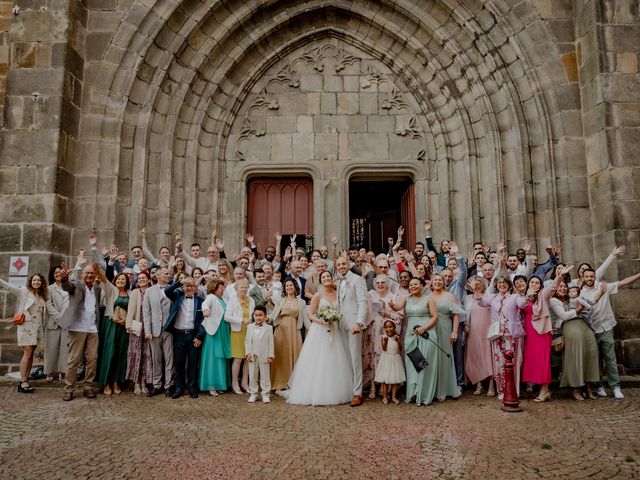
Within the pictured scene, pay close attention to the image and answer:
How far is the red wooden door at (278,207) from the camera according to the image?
10312 mm

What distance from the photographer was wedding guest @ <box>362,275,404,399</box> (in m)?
6.35

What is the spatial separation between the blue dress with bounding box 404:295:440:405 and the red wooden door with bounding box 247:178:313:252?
174 inches

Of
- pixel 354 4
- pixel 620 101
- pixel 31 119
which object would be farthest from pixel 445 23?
pixel 31 119

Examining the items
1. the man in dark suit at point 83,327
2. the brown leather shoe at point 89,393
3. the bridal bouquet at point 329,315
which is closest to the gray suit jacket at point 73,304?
the man in dark suit at point 83,327

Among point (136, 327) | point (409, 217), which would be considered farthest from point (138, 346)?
point (409, 217)

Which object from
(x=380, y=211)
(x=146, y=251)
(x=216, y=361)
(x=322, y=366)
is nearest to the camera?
(x=322, y=366)

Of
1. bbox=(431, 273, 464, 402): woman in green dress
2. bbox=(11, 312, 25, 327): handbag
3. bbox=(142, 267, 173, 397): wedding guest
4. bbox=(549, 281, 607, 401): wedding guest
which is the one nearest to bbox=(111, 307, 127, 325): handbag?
bbox=(142, 267, 173, 397): wedding guest

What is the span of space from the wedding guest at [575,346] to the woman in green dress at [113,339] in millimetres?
5880

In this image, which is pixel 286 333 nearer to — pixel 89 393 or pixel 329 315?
pixel 329 315

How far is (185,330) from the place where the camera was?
6.63 metres

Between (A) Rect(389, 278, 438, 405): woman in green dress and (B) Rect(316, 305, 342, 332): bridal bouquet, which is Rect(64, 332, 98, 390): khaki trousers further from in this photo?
(A) Rect(389, 278, 438, 405): woman in green dress

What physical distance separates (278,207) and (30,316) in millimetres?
5125

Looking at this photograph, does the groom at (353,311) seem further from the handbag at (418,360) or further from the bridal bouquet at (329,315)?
the handbag at (418,360)

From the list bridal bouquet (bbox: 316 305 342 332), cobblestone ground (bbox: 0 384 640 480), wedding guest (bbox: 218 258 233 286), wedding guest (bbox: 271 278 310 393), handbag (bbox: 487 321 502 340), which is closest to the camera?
cobblestone ground (bbox: 0 384 640 480)
